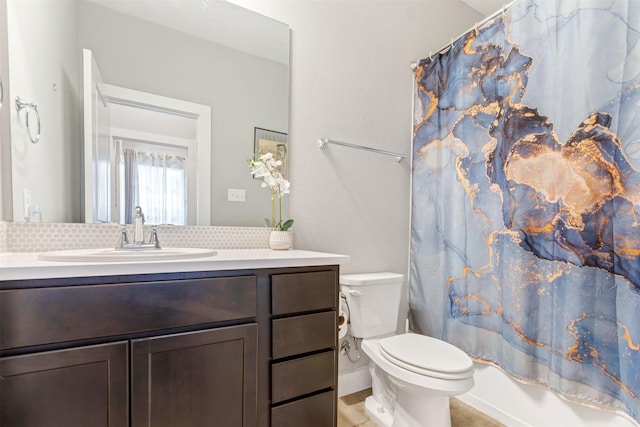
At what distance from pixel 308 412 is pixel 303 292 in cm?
47

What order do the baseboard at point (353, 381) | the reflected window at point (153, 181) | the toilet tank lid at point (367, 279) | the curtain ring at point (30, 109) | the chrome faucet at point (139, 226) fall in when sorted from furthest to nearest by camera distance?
the baseboard at point (353, 381), the toilet tank lid at point (367, 279), the reflected window at point (153, 181), the chrome faucet at point (139, 226), the curtain ring at point (30, 109)

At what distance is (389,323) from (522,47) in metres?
1.60

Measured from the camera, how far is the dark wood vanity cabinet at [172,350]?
755 millimetres

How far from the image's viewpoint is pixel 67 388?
0.78 metres

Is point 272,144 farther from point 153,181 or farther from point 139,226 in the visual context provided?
point 139,226

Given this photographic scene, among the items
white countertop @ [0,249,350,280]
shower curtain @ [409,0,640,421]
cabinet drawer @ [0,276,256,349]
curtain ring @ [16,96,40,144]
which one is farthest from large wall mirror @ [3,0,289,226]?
shower curtain @ [409,0,640,421]

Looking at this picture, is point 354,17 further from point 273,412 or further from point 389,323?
point 273,412

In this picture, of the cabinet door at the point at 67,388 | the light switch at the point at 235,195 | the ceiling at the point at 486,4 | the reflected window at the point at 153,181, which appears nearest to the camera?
the cabinet door at the point at 67,388

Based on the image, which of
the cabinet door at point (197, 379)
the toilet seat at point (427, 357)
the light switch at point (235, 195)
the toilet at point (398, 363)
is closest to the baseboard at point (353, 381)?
the toilet at point (398, 363)

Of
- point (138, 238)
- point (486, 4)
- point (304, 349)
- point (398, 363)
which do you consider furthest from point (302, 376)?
point (486, 4)

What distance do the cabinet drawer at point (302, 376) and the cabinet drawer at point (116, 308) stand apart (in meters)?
0.26

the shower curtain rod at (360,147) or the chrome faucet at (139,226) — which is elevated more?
the shower curtain rod at (360,147)

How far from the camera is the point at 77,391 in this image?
0.80 meters

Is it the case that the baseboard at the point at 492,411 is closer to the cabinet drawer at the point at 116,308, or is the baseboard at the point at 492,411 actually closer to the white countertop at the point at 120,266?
the white countertop at the point at 120,266
